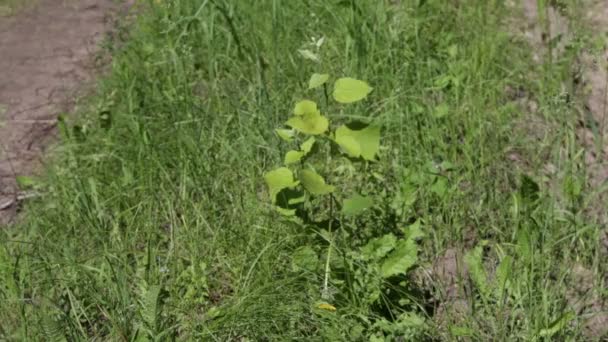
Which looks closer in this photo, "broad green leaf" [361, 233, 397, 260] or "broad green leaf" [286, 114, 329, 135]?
"broad green leaf" [286, 114, 329, 135]

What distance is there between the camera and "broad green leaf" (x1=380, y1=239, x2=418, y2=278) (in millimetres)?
2012

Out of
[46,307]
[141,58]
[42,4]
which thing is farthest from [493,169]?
[42,4]

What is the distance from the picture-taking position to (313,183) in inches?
77.6

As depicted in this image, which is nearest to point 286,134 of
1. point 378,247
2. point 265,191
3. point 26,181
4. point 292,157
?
point 292,157

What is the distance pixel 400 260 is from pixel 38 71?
2.73 meters

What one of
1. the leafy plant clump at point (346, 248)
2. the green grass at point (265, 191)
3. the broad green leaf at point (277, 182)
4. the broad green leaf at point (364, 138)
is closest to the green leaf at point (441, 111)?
the green grass at point (265, 191)

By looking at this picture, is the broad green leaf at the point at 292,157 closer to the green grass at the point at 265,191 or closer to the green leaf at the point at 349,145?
the green leaf at the point at 349,145

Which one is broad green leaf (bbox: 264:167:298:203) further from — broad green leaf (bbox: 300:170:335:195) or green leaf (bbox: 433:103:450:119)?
green leaf (bbox: 433:103:450:119)

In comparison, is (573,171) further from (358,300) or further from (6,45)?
(6,45)

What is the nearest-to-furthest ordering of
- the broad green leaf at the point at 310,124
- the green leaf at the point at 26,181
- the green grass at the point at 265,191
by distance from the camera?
the broad green leaf at the point at 310,124, the green grass at the point at 265,191, the green leaf at the point at 26,181

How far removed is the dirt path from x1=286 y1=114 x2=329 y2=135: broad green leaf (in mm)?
1489

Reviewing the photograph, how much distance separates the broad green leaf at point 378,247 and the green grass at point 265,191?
6cm

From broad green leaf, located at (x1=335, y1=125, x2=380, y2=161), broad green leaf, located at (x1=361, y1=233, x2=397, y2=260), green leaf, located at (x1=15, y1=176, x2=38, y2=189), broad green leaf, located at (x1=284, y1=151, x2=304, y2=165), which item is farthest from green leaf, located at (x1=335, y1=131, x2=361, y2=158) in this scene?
green leaf, located at (x1=15, y1=176, x2=38, y2=189)

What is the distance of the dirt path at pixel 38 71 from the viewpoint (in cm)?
337
